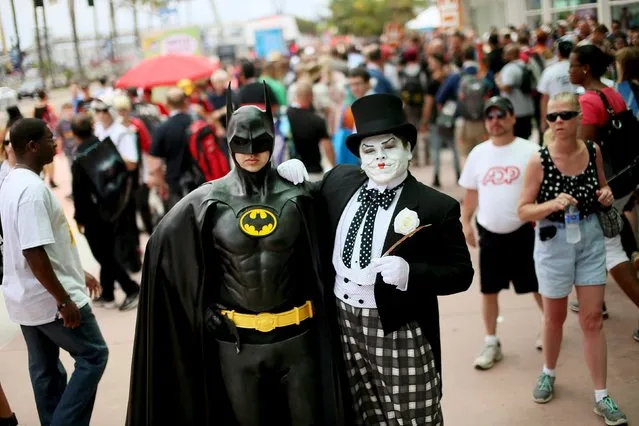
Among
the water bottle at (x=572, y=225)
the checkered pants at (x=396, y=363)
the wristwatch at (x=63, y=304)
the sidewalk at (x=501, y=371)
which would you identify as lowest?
the sidewalk at (x=501, y=371)

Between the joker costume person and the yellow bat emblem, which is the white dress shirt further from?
the yellow bat emblem

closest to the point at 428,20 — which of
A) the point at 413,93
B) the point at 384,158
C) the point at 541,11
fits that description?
the point at 541,11

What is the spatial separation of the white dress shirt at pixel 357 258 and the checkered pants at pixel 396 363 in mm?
50

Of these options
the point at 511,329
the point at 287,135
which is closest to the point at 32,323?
the point at 511,329

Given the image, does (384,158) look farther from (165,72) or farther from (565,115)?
(165,72)

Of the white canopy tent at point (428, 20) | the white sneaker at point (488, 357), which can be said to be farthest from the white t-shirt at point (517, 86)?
the white canopy tent at point (428, 20)

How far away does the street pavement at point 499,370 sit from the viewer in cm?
488

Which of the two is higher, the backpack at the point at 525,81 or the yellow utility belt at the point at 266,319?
the backpack at the point at 525,81

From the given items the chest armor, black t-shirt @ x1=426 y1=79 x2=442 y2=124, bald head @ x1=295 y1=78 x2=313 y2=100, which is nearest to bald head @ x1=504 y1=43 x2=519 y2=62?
black t-shirt @ x1=426 y1=79 x2=442 y2=124

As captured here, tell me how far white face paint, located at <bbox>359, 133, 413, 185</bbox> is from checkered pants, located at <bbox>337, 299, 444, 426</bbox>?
0.60 meters

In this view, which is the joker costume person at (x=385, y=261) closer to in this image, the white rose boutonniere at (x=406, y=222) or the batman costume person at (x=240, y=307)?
the white rose boutonniere at (x=406, y=222)

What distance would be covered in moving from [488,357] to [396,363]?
86.1 inches

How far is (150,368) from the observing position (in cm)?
379

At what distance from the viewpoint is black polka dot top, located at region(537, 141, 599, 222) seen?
4.45 m
